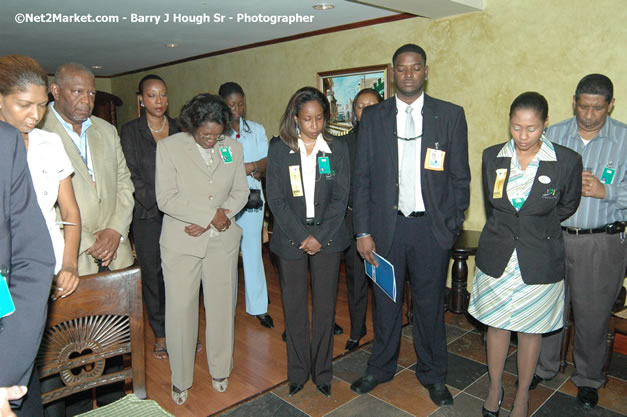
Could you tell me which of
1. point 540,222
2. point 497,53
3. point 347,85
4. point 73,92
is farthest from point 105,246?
point 347,85

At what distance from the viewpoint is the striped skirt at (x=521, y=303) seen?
86.9 inches

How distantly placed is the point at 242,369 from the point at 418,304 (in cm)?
131

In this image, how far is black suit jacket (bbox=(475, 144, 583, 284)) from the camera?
2186mm

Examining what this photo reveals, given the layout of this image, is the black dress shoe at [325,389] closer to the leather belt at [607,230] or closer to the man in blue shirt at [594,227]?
the man in blue shirt at [594,227]

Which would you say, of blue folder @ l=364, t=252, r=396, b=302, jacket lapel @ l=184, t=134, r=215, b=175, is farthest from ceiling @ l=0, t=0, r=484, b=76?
blue folder @ l=364, t=252, r=396, b=302

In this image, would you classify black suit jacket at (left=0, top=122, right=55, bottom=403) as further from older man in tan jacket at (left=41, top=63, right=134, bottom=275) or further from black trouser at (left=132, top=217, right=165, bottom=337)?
black trouser at (left=132, top=217, right=165, bottom=337)

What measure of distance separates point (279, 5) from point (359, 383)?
342cm

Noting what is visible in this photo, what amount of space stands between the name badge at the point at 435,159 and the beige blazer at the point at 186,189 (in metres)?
1.12

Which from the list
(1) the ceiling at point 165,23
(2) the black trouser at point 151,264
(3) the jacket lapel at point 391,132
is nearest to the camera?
(3) the jacket lapel at point 391,132

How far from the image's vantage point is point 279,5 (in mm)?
4348

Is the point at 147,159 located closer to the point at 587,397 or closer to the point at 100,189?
the point at 100,189

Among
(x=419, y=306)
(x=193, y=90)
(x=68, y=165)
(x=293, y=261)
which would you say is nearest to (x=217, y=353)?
(x=293, y=261)

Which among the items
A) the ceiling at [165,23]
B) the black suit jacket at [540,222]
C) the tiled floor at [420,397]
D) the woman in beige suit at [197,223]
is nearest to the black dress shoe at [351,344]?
the tiled floor at [420,397]

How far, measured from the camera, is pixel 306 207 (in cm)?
256
